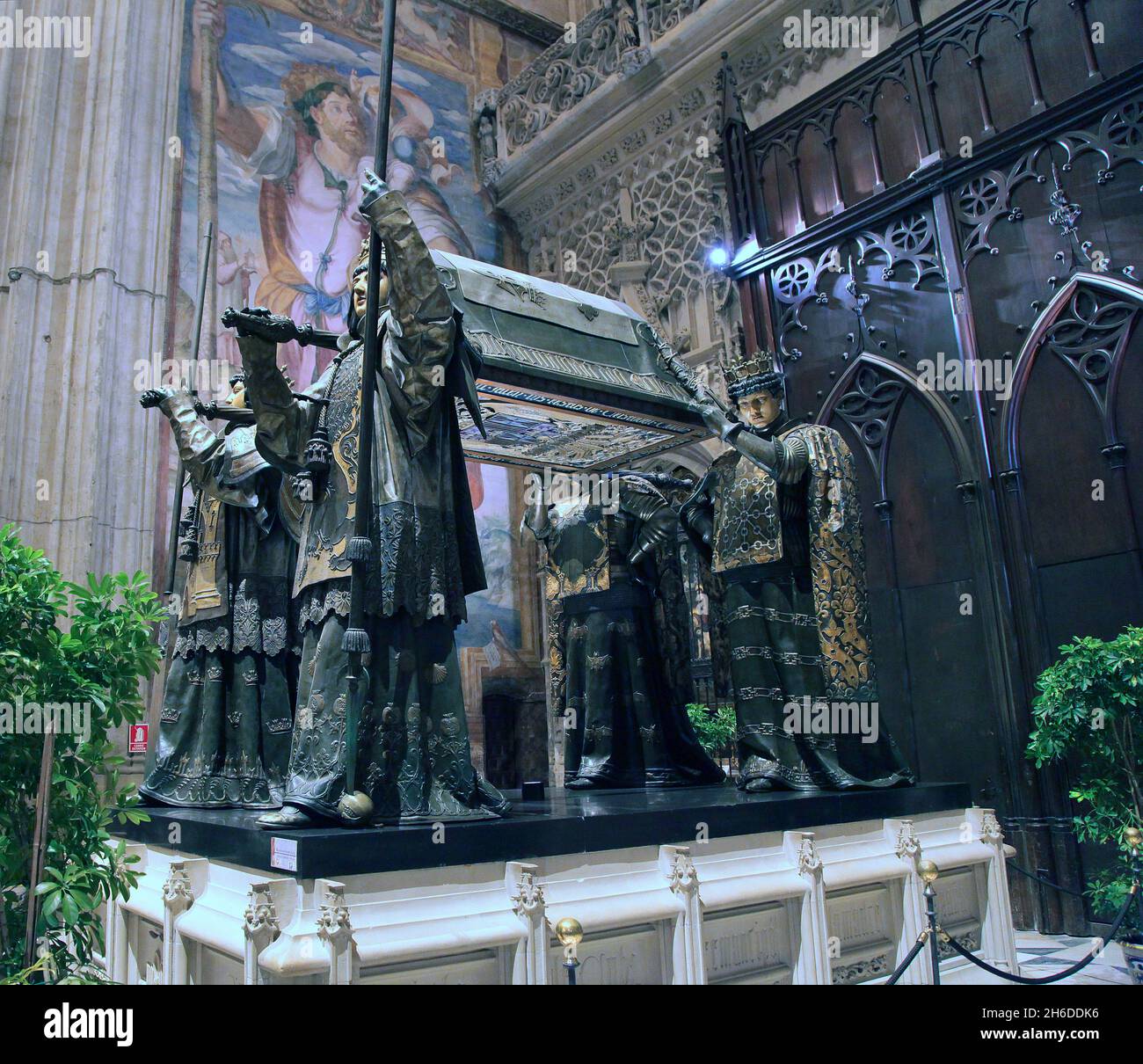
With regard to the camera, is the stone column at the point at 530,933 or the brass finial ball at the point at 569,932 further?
the stone column at the point at 530,933

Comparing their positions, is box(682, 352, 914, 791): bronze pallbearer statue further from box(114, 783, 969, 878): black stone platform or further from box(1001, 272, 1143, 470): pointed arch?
box(1001, 272, 1143, 470): pointed arch

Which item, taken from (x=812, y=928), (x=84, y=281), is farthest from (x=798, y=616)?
(x=84, y=281)

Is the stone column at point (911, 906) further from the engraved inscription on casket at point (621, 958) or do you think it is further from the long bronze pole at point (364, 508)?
the long bronze pole at point (364, 508)

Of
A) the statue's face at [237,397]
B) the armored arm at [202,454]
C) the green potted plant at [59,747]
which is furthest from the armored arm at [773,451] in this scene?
the green potted plant at [59,747]

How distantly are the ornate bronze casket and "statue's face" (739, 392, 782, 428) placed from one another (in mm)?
772

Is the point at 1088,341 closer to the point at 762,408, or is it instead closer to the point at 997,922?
the point at 762,408

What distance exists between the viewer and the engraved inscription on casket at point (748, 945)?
3371 mm

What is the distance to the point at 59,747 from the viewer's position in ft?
8.72

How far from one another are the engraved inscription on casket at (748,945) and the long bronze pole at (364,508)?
1.41m

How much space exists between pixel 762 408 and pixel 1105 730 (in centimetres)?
253

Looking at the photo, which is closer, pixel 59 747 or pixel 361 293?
pixel 59 747

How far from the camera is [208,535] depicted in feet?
15.6

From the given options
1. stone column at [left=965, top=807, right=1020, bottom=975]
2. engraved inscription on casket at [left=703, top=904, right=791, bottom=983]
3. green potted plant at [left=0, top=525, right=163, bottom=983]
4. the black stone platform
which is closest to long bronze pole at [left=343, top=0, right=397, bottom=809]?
the black stone platform
